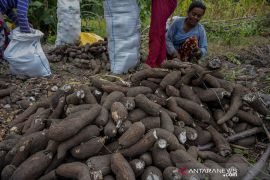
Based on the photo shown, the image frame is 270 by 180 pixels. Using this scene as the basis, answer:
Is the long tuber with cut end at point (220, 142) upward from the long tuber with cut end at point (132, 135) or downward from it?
downward

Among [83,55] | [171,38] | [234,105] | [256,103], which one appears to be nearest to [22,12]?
[83,55]

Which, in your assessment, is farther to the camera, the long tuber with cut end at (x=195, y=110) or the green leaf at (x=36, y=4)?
the green leaf at (x=36, y=4)

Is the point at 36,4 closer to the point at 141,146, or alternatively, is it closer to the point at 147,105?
the point at 147,105

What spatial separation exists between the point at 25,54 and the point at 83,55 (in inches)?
39.4

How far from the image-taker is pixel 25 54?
4391 millimetres

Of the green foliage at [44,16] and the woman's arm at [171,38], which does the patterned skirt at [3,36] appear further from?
the woman's arm at [171,38]

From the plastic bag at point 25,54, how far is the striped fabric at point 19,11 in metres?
0.10

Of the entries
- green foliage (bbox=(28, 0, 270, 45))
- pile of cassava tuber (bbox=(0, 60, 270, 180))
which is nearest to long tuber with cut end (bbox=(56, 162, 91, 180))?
pile of cassava tuber (bbox=(0, 60, 270, 180))

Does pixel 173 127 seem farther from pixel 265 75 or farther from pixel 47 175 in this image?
pixel 265 75

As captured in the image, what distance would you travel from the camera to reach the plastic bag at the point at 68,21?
5469 millimetres

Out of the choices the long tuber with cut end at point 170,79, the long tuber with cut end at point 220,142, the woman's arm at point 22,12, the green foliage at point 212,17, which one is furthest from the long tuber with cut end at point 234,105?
the green foliage at point 212,17

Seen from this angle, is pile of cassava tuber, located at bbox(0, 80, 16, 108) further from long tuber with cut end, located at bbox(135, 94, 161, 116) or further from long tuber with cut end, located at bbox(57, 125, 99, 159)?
long tuber with cut end, located at bbox(135, 94, 161, 116)

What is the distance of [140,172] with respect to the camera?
2.38 meters

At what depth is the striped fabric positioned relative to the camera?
167 inches
